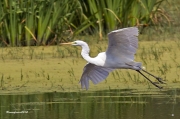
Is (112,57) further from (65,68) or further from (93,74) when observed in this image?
(65,68)

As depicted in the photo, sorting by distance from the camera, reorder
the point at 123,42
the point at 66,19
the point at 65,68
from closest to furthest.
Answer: the point at 123,42 → the point at 65,68 → the point at 66,19

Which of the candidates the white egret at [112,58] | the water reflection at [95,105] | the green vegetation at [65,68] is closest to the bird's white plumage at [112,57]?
the white egret at [112,58]

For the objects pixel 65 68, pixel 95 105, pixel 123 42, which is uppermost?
pixel 123 42

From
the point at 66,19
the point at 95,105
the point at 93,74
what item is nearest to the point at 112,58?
the point at 93,74

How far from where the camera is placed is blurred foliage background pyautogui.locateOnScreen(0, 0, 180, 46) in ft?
40.5

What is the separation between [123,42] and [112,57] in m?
0.42

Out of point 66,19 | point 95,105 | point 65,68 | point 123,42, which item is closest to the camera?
point 95,105

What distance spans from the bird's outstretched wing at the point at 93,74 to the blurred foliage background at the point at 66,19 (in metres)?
3.17

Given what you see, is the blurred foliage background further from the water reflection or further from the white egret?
the water reflection

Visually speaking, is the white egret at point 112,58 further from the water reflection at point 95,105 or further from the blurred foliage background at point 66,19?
the blurred foliage background at point 66,19

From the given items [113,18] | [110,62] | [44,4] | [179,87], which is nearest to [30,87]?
[110,62]

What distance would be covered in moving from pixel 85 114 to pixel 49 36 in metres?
5.38

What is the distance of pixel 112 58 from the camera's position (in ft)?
29.0

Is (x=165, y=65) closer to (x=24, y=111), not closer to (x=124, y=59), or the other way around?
(x=124, y=59)
